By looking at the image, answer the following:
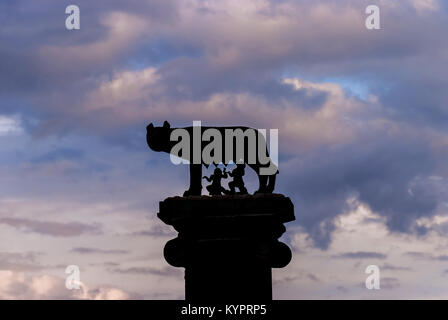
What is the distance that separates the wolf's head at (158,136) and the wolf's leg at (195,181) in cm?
102

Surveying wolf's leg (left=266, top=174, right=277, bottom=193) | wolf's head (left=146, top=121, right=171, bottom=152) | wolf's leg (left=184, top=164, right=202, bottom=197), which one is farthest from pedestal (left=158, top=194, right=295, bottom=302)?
wolf's head (left=146, top=121, right=171, bottom=152)

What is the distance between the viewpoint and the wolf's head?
21578mm

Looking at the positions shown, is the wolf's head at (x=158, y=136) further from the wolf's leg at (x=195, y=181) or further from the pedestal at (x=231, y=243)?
the pedestal at (x=231, y=243)

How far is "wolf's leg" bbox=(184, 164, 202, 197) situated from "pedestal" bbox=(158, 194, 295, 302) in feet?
1.29

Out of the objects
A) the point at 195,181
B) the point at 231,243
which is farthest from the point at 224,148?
the point at 231,243

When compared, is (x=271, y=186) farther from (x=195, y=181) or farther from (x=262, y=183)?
(x=195, y=181)

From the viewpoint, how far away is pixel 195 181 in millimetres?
20766

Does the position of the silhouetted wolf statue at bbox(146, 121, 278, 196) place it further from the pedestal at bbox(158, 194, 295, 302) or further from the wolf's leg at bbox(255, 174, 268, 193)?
the pedestal at bbox(158, 194, 295, 302)
